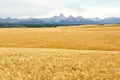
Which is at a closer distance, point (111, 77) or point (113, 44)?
point (111, 77)

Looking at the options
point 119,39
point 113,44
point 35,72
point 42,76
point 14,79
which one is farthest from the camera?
point 119,39

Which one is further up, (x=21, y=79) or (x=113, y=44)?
(x=21, y=79)

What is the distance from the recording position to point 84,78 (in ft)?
32.0

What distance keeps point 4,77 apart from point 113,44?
152 ft

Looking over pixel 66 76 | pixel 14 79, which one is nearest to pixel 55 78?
pixel 66 76

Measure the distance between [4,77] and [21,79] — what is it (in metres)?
0.75

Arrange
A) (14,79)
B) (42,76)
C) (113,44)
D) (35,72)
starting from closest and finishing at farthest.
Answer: (14,79), (42,76), (35,72), (113,44)

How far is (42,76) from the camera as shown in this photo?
393 inches

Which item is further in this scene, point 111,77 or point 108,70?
point 108,70

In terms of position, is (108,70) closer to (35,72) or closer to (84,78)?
(84,78)

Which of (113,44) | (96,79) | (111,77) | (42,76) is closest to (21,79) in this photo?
(42,76)

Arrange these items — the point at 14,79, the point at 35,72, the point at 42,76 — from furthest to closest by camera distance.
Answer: the point at 35,72
the point at 42,76
the point at 14,79

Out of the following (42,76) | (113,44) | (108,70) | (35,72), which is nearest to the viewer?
(42,76)

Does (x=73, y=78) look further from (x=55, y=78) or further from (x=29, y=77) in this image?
(x=29, y=77)
